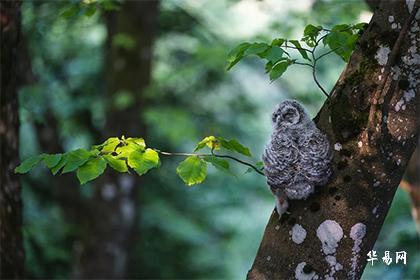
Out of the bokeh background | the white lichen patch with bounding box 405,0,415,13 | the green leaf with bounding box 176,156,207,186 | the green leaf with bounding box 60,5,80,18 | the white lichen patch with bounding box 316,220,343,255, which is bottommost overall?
the white lichen patch with bounding box 316,220,343,255

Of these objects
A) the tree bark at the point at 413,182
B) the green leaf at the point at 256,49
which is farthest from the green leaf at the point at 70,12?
the tree bark at the point at 413,182

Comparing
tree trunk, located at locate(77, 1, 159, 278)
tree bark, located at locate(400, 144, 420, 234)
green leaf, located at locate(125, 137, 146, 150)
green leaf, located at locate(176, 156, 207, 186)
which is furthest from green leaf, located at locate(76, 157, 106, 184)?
tree trunk, located at locate(77, 1, 159, 278)

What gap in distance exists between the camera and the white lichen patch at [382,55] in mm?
1814

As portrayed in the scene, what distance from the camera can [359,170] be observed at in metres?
1.76

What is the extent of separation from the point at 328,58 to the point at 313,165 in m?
5.61

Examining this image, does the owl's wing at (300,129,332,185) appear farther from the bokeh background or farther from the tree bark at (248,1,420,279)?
the bokeh background

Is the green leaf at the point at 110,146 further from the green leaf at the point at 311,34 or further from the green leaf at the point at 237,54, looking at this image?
the green leaf at the point at 311,34

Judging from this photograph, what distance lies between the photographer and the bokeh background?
538 centimetres

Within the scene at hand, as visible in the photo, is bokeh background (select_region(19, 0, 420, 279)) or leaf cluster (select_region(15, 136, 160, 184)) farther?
bokeh background (select_region(19, 0, 420, 279))

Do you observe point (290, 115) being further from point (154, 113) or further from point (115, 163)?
point (154, 113)

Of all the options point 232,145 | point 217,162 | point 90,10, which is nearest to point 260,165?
point 232,145

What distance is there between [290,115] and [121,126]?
14.6 feet

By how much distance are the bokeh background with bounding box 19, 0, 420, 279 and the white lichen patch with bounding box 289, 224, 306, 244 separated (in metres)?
2.40

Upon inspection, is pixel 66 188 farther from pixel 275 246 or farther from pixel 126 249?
pixel 275 246
